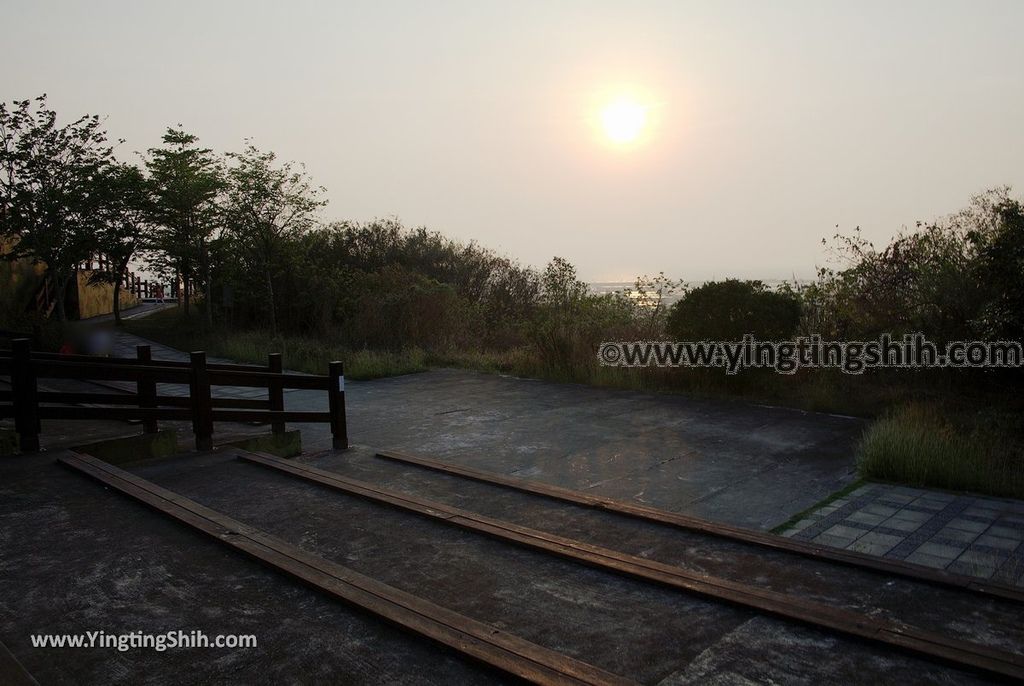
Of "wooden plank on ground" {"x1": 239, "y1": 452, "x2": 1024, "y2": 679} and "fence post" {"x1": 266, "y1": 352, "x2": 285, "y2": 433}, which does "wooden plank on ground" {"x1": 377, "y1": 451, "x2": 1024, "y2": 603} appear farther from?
"fence post" {"x1": 266, "y1": 352, "x2": 285, "y2": 433}

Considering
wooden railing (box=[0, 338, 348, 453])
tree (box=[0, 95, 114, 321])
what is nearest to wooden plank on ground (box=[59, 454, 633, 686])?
wooden railing (box=[0, 338, 348, 453])

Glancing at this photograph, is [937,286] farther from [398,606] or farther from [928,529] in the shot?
[398,606]

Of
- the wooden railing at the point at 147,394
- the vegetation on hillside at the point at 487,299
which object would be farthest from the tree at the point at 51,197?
the wooden railing at the point at 147,394

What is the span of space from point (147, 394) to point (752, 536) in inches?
236

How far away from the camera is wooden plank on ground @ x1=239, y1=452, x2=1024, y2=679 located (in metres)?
2.92

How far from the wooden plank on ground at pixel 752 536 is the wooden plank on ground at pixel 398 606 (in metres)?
2.02

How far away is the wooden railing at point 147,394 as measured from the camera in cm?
625

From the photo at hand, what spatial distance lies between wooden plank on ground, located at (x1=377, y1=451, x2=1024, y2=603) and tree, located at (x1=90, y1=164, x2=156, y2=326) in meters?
20.1

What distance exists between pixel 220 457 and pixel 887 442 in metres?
6.10

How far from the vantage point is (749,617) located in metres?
3.40

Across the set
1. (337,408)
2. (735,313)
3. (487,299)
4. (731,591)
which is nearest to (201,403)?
(337,408)

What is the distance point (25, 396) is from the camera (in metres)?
6.26

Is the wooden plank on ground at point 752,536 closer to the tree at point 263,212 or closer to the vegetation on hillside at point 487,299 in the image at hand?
the vegetation on hillside at point 487,299

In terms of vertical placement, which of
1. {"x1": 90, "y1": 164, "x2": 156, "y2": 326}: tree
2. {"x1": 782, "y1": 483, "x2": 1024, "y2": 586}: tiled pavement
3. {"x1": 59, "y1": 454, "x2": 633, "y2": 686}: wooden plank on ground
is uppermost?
{"x1": 90, "y1": 164, "x2": 156, "y2": 326}: tree
